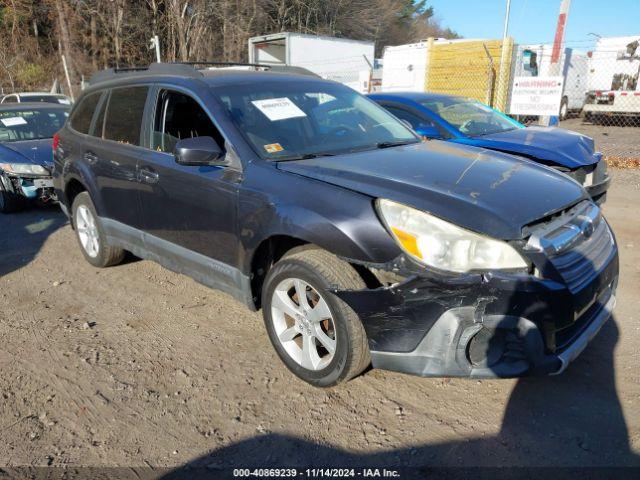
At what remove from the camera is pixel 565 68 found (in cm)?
1822

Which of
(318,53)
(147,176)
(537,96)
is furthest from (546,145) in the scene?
(318,53)

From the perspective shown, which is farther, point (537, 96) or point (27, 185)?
point (537, 96)

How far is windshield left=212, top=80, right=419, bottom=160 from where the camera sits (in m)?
3.28

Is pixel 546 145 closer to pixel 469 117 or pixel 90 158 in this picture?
pixel 469 117

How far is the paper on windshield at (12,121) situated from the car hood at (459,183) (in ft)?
22.2

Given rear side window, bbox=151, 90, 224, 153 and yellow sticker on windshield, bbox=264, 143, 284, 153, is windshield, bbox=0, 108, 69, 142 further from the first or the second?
yellow sticker on windshield, bbox=264, 143, 284, 153

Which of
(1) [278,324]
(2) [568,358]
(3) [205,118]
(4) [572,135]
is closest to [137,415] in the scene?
(1) [278,324]

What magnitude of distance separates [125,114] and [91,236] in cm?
140

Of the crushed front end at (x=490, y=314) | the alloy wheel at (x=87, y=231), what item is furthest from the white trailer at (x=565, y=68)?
the crushed front end at (x=490, y=314)

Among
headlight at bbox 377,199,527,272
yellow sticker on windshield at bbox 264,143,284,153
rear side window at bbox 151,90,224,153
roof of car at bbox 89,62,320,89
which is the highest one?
roof of car at bbox 89,62,320,89

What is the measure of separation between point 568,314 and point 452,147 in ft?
5.38

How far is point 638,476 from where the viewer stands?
2.22m

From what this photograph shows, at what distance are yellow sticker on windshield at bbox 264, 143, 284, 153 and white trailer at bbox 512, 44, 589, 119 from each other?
43.9ft

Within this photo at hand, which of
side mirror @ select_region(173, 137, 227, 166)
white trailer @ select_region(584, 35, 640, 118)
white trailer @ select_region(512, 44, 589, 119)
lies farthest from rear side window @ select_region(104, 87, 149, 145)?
white trailer @ select_region(584, 35, 640, 118)
